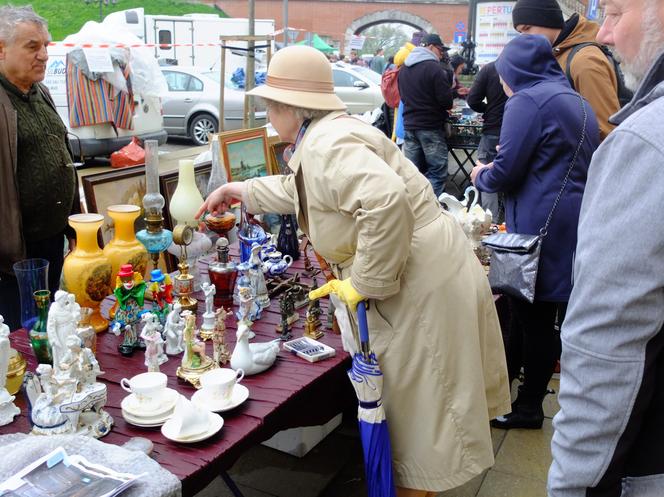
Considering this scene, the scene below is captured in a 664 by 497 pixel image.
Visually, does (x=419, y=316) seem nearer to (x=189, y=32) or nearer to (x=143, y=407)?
(x=143, y=407)

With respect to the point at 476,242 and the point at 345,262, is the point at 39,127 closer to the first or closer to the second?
the point at 345,262

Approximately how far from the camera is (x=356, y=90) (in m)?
12.0

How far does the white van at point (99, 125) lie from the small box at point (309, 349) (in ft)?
21.6

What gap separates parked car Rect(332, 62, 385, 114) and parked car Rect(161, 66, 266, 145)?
201cm

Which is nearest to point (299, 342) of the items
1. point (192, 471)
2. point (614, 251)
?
point (192, 471)

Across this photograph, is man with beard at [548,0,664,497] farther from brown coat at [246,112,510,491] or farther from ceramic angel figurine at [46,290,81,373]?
ceramic angel figurine at [46,290,81,373]

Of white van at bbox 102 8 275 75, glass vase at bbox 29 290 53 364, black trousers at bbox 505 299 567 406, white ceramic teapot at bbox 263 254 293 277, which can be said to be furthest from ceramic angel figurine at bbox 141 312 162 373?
white van at bbox 102 8 275 75

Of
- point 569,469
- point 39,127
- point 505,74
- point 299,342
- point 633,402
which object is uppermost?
point 505,74

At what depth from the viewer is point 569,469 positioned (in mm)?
1044

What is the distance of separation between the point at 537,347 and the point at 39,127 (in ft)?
7.56

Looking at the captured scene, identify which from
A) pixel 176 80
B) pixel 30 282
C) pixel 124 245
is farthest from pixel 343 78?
pixel 30 282

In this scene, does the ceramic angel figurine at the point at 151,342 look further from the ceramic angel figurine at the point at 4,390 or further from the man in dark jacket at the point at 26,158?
the man in dark jacket at the point at 26,158

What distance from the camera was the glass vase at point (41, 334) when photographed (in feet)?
5.96

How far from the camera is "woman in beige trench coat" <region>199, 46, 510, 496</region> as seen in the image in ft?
5.78
